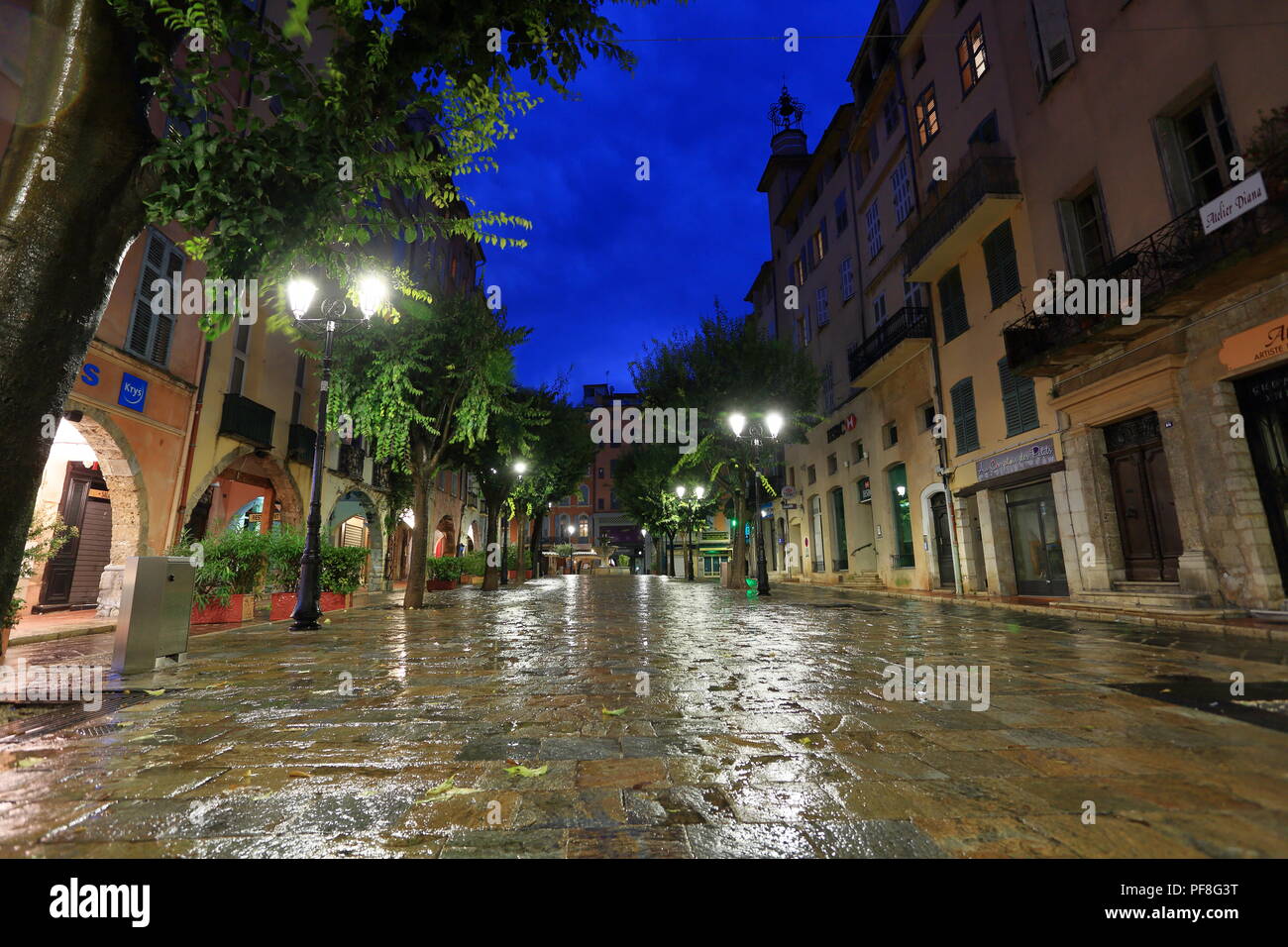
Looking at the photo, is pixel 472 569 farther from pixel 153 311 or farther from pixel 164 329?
pixel 153 311

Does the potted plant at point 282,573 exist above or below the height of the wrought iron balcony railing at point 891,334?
below

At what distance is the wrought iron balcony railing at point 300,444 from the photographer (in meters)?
16.8

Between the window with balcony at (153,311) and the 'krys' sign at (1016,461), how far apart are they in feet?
66.5

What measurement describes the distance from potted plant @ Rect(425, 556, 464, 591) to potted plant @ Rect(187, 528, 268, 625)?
420 inches

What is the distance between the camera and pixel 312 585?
31.3 ft

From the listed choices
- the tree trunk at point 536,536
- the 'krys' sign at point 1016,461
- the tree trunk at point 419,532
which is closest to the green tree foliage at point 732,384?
the 'krys' sign at point 1016,461

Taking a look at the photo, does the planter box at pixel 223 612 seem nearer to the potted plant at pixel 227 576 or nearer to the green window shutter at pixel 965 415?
the potted plant at pixel 227 576

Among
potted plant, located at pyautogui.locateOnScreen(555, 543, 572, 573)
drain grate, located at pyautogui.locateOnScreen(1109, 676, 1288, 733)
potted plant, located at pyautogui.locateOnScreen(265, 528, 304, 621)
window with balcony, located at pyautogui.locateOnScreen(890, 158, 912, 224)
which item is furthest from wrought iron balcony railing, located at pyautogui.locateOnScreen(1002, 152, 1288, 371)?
potted plant, located at pyautogui.locateOnScreen(555, 543, 572, 573)

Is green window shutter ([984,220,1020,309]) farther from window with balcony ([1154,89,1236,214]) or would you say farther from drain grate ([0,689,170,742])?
drain grate ([0,689,170,742])

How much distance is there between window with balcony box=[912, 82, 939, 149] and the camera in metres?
18.3
